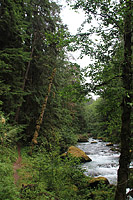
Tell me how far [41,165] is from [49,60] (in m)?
8.92

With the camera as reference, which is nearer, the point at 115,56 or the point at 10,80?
the point at 115,56

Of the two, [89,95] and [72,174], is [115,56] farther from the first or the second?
[72,174]

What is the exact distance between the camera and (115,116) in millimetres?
5105

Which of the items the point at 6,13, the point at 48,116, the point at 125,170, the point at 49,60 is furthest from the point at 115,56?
the point at 48,116

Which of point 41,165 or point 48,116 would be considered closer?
point 41,165

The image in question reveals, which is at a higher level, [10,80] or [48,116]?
[10,80]

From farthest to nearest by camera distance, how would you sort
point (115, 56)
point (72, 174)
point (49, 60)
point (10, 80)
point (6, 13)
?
1. point (49, 60)
2. point (10, 80)
3. point (6, 13)
4. point (72, 174)
5. point (115, 56)

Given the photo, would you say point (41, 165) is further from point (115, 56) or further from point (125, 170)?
point (115, 56)

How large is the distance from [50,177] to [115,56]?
488cm

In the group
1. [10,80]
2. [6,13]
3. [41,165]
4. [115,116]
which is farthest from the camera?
[10,80]

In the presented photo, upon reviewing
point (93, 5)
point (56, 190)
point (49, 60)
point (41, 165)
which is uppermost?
point (49, 60)

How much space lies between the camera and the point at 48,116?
1291 cm

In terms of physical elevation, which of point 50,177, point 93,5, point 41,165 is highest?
point 93,5

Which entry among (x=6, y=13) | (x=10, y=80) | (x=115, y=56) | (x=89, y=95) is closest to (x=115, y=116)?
(x=89, y=95)
